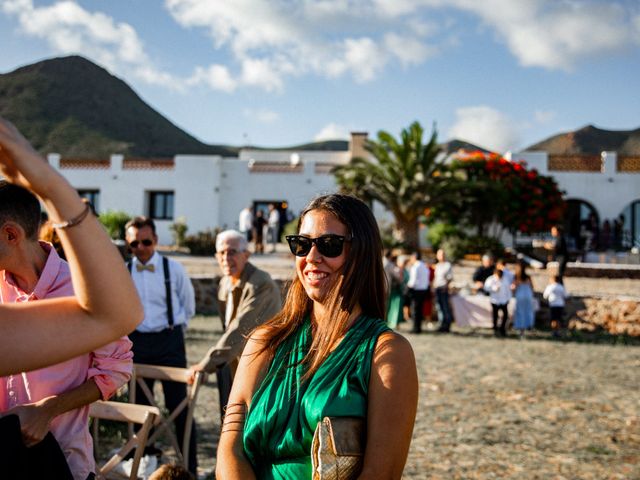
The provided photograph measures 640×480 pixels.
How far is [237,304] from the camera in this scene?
4609 millimetres

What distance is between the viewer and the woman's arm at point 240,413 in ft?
7.09

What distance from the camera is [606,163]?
105 ft

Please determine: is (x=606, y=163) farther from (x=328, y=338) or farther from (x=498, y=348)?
(x=328, y=338)

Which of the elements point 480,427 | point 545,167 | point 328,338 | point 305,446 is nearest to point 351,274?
point 328,338

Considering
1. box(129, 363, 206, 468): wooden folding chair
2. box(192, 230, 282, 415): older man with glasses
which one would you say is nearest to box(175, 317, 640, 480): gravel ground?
box(129, 363, 206, 468): wooden folding chair

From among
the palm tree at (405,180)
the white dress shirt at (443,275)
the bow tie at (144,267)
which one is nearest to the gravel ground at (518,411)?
the white dress shirt at (443,275)

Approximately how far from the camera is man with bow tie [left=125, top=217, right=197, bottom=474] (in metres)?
4.77

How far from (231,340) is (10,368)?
2974mm

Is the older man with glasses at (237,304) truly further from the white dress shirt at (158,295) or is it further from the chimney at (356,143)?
the chimney at (356,143)

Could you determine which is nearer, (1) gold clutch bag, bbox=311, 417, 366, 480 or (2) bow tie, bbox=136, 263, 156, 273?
(1) gold clutch bag, bbox=311, 417, 366, 480

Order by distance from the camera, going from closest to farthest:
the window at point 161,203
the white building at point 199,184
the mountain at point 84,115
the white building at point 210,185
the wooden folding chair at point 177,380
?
the wooden folding chair at point 177,380
the white building at point 210,185
the white building at point 199,184
the window at point 161,203
the mountain at point 84,115

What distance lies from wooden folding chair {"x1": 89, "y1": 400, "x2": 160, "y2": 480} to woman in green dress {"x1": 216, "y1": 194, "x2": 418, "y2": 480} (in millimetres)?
936

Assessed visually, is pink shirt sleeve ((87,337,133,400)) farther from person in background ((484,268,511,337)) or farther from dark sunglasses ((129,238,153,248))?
person in background ((484,268,511,337))

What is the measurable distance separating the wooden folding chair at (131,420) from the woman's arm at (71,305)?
1.86 meters
